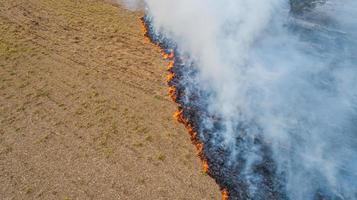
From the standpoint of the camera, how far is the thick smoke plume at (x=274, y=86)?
6309 millimetres

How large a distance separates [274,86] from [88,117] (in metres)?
4.07

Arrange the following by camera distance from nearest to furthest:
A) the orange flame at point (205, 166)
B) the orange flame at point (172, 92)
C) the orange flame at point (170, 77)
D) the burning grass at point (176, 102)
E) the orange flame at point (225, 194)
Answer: the orange flame at point (225, 194), the orange flame at point (205, 166), the burning grass at point (176, 102), the orange flame at point (172, 92), the orange flame at point (170, 77)

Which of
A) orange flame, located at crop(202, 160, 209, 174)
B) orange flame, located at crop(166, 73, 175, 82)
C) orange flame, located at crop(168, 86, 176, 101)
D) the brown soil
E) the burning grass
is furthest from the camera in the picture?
orange flame, located at crop(166, 73, 175, 82)

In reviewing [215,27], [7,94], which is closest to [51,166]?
[7,94]

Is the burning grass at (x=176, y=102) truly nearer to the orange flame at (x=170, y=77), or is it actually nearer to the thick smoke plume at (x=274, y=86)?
the orange flame at (x=170, y=77)

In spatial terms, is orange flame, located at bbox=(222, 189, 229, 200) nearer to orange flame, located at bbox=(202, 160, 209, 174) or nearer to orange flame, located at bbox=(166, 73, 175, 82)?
orange flame, located at bbox=(202, 160, 209, 174)

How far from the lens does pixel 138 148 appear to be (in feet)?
22.4

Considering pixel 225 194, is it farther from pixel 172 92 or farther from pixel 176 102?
pixel 172 92

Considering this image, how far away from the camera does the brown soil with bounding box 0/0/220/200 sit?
6.23 meters

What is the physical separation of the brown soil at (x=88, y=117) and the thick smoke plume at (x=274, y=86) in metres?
0.75

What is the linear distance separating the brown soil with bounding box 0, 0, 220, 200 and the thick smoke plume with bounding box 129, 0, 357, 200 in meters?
0.75

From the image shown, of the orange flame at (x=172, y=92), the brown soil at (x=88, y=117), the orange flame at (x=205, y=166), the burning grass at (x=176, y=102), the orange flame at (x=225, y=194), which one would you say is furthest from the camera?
the orange flame at (x=172, y=92)

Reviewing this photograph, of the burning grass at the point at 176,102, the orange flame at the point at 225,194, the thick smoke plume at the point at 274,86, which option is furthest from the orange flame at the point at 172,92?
the orange flame at the point at 225,194

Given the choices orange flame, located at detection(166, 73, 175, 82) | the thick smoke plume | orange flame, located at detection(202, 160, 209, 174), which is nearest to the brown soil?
orange flame, located at detection(202, 160, 209, 174)
